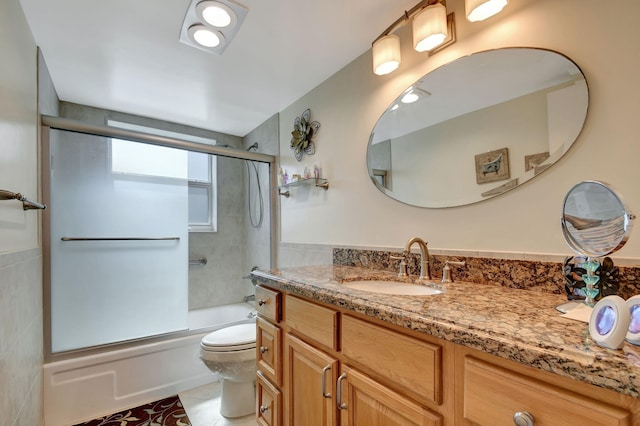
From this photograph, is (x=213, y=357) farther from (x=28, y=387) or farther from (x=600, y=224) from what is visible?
(x=600, y=224)

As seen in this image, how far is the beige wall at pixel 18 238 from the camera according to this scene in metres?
1.12

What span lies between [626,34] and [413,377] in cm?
117

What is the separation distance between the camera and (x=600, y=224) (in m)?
0.71

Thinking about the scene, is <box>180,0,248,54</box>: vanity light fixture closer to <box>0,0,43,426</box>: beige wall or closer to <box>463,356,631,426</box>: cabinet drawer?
<box>0,0,43,426</box>: beige wall

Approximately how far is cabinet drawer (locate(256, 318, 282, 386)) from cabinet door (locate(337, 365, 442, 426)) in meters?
0.41

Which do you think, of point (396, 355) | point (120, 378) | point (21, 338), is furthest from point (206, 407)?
point (396, 355)

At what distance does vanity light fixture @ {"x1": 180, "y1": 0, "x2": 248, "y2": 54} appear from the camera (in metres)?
1.36

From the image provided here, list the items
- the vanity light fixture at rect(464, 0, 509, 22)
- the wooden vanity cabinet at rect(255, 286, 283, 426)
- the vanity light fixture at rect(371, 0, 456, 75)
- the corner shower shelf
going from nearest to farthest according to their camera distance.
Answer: the vanity light fixture at rect(464, 0, 509, 22) < the vanity light fixture at rect(371, 0, 456, 75) < the wooden vanity cabinet at rect(255, 286, 283, 426) < the corner shower shelf

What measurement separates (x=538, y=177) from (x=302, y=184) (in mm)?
1504

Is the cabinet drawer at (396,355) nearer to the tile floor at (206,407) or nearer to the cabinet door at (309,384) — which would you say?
the cabinet door at (309,384)

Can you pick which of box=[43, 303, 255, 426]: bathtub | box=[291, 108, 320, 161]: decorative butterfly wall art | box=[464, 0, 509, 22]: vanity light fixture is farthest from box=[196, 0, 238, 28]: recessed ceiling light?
box=[43, 303, 255, 426]: bathtub

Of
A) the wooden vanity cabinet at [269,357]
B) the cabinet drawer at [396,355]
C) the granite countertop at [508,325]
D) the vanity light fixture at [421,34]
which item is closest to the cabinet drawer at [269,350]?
the wooden vanity cabinet at [269,357]

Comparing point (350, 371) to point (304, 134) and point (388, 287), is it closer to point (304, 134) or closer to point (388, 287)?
point (388, 287)

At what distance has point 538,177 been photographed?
1.03 m
